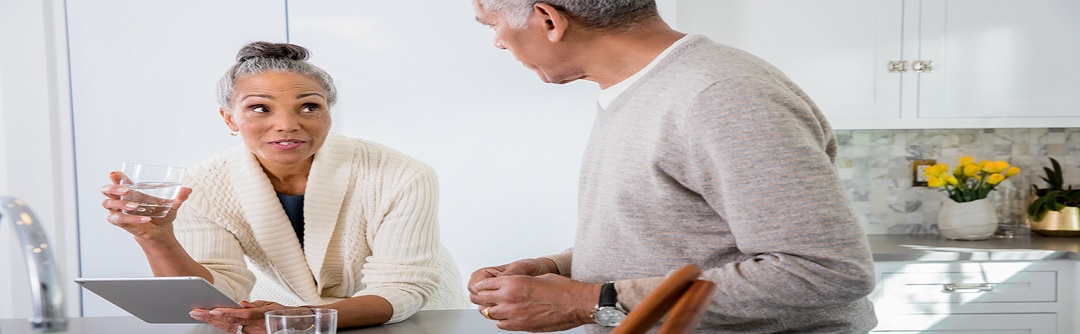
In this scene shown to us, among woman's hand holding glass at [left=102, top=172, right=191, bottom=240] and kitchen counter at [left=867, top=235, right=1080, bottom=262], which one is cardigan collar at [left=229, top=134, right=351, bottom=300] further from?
kitchen counter at [left=867, top=235, right=1080, bottom=262]

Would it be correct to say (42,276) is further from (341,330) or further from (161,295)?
(341,330)

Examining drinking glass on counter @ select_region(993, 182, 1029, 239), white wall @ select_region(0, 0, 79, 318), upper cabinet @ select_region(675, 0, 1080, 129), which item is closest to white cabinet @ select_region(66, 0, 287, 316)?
white wall @ select_region(0, 0, 79, 318)

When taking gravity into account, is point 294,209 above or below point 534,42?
below

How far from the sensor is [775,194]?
109 centimetres

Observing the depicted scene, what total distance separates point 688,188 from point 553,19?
0.31 m

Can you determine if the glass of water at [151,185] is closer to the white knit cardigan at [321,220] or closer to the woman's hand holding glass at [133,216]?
the woman's hand holding glass at [133,216]

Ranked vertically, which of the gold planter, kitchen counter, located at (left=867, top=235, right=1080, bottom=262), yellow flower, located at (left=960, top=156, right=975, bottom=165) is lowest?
kitchen counter, located at (left=867, top=235, right=1080, bottom=262)

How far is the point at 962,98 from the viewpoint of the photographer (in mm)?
3250

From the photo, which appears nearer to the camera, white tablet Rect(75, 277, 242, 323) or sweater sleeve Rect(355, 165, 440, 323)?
white tablet Rect(75, 277, 242, 323)

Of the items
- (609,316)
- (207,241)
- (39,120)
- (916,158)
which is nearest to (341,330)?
(207,241)

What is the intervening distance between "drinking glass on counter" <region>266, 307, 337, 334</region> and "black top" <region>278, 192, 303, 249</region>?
78cm

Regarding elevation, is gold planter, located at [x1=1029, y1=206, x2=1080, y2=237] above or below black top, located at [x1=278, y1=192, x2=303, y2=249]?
below

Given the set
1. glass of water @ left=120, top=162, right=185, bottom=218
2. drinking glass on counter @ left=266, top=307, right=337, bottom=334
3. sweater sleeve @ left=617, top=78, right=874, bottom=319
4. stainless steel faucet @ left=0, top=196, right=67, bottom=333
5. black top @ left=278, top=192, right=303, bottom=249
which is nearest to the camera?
stainless steel faucet @ left=0, top=196, right=67, bottom=333

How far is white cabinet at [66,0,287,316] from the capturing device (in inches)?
112
